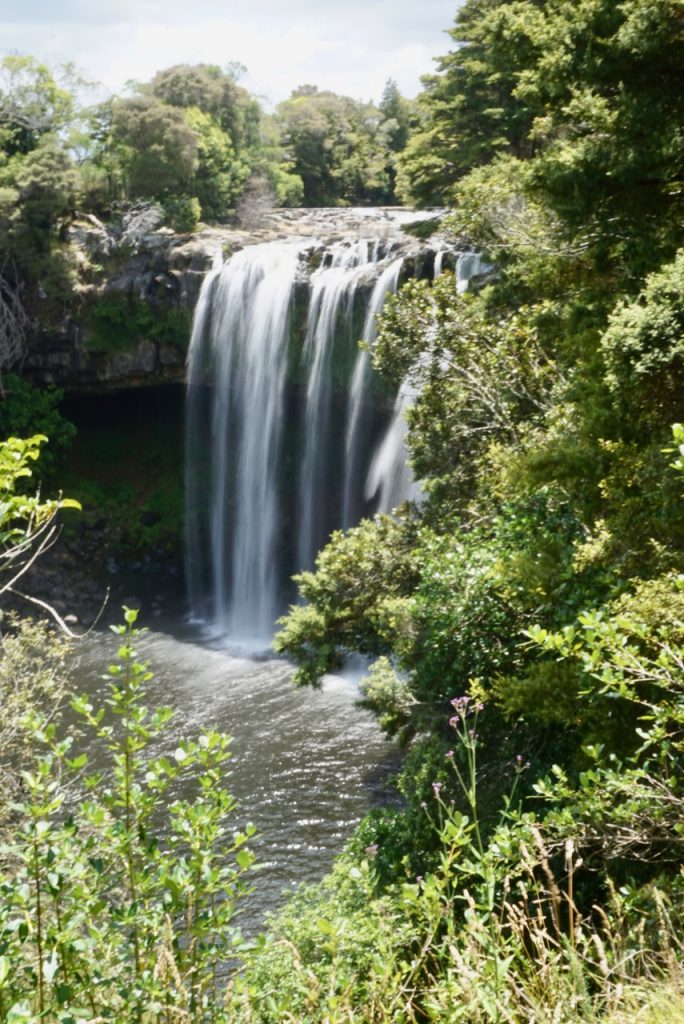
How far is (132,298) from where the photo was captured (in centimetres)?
2547

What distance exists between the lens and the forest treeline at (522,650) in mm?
2873

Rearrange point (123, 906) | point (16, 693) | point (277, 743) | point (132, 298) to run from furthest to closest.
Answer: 1. point (132, 298)
2. point (277, 743)
3. point (16, 693)
4. point (123, 906)

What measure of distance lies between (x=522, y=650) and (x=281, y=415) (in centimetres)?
1708

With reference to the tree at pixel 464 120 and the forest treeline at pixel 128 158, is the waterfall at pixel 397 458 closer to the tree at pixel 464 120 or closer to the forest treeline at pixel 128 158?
the tree at pixel 464 120

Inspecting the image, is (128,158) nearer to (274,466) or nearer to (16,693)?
(274,466)

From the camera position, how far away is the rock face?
81.6 feet

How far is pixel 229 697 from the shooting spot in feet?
56.9

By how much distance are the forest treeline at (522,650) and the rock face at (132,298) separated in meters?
13.8

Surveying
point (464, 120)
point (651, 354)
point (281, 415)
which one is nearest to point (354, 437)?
point (281, 415)

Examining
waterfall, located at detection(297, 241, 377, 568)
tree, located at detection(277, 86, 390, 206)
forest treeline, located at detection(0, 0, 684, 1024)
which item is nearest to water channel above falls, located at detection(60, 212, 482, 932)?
waterfall, located at detection(297, 241, 377, 568)

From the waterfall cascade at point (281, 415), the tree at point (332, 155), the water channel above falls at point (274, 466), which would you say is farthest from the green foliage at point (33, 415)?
the tree at point (332, 155)

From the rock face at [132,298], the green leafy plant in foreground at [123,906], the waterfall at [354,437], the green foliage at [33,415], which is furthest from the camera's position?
the green foliage at [33,415]

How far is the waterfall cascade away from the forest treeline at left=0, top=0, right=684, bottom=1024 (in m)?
Answer: 9.11

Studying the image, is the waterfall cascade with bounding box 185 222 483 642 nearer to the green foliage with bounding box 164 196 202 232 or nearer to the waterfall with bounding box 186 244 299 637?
the waterfall with bounding box 186 244 299 637
